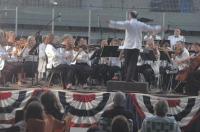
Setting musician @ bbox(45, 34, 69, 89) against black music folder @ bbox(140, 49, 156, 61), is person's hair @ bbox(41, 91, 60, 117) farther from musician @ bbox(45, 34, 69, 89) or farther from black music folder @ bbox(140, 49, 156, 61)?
black music folder @ bbox(140, 49, 156, 61)

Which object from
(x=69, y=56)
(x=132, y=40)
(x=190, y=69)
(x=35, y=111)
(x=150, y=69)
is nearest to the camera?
(x=35, y=111)

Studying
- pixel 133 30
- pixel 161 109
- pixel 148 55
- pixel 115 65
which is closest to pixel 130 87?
pixel 133 30

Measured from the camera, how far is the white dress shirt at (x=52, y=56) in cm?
1453

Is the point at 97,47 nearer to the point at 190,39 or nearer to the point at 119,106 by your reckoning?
the point at 119,106

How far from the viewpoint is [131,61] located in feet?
42.4

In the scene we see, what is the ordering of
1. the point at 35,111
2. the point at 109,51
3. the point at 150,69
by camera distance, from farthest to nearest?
the point at 150,69, the point at 109,51, the point at 35,111

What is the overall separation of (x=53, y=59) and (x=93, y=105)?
11.4ft

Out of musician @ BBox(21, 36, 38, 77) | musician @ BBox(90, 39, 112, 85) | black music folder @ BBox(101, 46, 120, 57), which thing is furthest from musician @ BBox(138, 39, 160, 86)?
musician @ BBox(21, 36, 38, 77)

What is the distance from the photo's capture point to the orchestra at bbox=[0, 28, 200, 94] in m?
14.4

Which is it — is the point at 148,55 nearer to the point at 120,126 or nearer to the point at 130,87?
the point at 130,87

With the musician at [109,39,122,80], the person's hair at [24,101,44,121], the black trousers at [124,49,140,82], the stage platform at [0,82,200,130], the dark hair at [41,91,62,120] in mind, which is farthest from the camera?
the musician at [109,39,122,80]

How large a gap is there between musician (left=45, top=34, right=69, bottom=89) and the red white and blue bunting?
2.76 meters

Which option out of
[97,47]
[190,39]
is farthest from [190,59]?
[190,39]

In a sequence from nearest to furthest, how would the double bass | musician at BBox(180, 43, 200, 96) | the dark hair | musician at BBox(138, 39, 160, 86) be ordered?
the dark hair
musician at BBox(180, 43, 200, 96)
the double bass
musician at BBox(138, 39, 160, 86)
